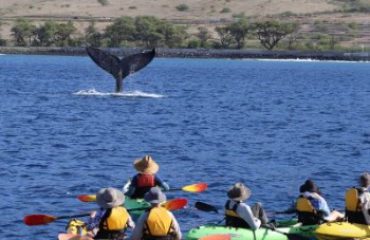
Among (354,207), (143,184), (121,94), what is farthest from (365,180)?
(121,94)

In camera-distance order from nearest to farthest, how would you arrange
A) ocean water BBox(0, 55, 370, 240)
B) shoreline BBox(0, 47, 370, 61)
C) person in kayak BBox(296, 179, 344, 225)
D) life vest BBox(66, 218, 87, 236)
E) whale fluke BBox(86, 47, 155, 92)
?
life vest BBox(66, 218, 87, 236), person in kayak BBox(296, 179, 344, 225), ocean water BBox(0, 55, 370, 240), whale fluke BBox(86, 47, 155, 92), shoreline BBox(0, 47, 370, 61)

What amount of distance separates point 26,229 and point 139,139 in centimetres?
2268

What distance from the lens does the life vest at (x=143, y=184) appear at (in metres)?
27.0

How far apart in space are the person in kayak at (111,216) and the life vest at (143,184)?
4197 millimetres

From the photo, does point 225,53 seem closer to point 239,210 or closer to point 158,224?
point 239,210

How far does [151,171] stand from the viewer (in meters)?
26.9

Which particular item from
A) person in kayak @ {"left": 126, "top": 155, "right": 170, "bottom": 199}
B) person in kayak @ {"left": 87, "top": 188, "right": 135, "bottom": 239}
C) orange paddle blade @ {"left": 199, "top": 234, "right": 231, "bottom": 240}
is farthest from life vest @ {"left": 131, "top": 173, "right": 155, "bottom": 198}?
person in kayak @ {"left": 87, "top": 188, "right": 135, "bottom": 239}

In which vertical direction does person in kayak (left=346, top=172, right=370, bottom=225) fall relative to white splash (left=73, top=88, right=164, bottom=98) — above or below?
above

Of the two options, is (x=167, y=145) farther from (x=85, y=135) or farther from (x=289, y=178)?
(x=289, y=178)

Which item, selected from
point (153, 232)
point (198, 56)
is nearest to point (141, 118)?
point (153, 232)

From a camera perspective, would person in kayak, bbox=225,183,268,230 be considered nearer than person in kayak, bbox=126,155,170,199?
Yes

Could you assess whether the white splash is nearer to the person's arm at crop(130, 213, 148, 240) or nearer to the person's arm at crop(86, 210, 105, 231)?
the person's arm at crop(86, 210, 105, 231)

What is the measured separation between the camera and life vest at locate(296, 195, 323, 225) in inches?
996

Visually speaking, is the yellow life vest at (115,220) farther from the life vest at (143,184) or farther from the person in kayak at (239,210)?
the life vest at (143,184)
